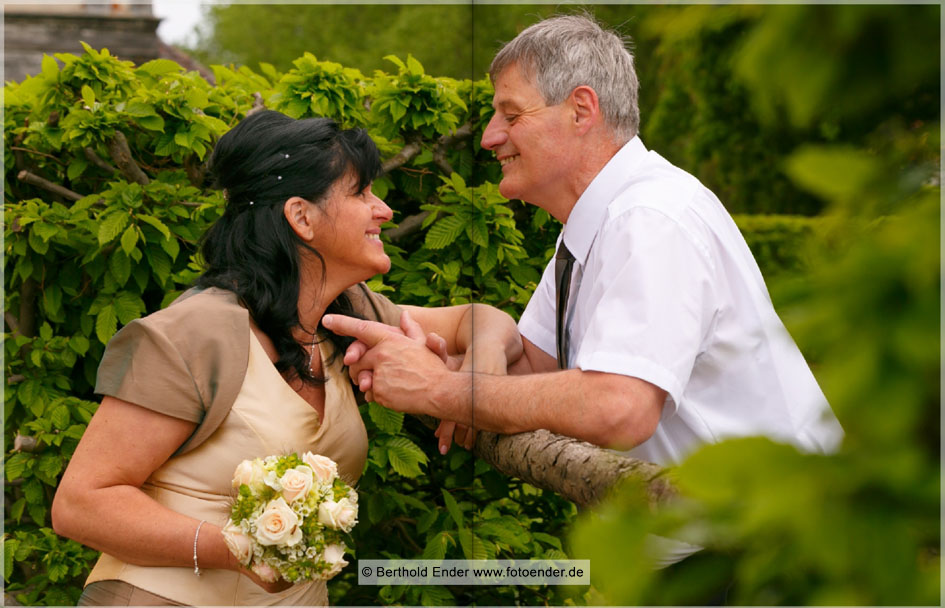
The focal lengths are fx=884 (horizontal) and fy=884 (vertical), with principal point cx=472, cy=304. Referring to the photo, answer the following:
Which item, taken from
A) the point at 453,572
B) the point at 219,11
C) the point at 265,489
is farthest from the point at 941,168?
Result: the point at 219,11

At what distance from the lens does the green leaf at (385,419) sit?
2.76 meters

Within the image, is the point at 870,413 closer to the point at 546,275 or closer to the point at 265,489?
the point at 265,489

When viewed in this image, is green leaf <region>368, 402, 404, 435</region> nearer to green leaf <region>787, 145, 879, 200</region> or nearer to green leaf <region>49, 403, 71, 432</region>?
green leaf <region>49, 403, 71, 432</region>

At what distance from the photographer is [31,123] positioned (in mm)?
3074

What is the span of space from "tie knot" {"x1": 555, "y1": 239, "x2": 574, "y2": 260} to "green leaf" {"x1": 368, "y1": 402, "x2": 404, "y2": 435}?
760 millimetres

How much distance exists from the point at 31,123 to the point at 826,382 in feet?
10.2

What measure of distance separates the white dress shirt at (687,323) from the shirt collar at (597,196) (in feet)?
0.39

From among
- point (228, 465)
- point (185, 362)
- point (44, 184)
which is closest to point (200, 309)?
point (185, 362)

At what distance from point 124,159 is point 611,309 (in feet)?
6.26

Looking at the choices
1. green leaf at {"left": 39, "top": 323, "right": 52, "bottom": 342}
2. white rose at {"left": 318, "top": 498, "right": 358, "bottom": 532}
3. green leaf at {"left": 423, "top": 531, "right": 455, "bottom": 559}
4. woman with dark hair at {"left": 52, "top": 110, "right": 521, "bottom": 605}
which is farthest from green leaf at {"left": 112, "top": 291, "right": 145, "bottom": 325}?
white rose at {"left": 318, "top": 498, "right": 358, "bottom": 532}

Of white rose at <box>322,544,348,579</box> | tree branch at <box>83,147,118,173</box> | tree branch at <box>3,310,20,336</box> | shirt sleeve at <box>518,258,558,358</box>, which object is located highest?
tree branch at <box>83,147,118,173</box>

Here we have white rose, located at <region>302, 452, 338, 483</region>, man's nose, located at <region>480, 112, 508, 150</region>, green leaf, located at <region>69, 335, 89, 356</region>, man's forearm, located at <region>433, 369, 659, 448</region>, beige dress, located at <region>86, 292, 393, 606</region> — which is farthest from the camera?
green leaf, located at <region>69, 335, 89, 356</region>

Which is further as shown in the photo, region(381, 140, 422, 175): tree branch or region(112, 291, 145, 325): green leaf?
region(381, 140, 422, 175): tree branch

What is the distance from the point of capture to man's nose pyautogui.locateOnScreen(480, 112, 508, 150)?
256cm
